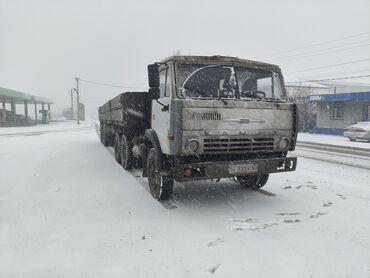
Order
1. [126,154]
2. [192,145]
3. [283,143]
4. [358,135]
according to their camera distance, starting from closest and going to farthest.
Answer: [192,145] < [283,143] < [126,154] < [358,135]

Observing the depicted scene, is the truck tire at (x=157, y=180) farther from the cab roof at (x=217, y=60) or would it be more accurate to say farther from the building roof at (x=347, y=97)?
the building roof at (x=347, y=97)

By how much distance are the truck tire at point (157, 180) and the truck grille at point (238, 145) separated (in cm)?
103

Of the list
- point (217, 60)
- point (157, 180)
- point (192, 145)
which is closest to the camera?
point (192, 145)

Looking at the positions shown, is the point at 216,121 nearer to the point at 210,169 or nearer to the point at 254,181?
the point at 210,169

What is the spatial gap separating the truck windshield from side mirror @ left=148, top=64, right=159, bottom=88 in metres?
0.40

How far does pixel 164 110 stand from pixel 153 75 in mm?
633

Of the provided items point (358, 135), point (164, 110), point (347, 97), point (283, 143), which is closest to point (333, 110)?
point (347, 97)

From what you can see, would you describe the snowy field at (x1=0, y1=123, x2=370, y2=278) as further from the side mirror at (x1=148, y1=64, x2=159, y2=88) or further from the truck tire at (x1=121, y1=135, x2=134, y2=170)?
the side mirror at (x1=148, y1=64, x2=159, y2=88)

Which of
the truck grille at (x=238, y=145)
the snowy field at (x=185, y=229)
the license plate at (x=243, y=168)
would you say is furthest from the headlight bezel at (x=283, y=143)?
the snowy field at (x=185, y=229)

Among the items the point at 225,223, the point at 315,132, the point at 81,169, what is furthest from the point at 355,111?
the point at 225,223

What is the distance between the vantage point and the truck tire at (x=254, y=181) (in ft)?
24.1

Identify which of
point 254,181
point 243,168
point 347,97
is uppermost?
point 347,97

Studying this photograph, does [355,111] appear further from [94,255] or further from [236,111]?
[94,255]

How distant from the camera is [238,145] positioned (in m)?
5.92
